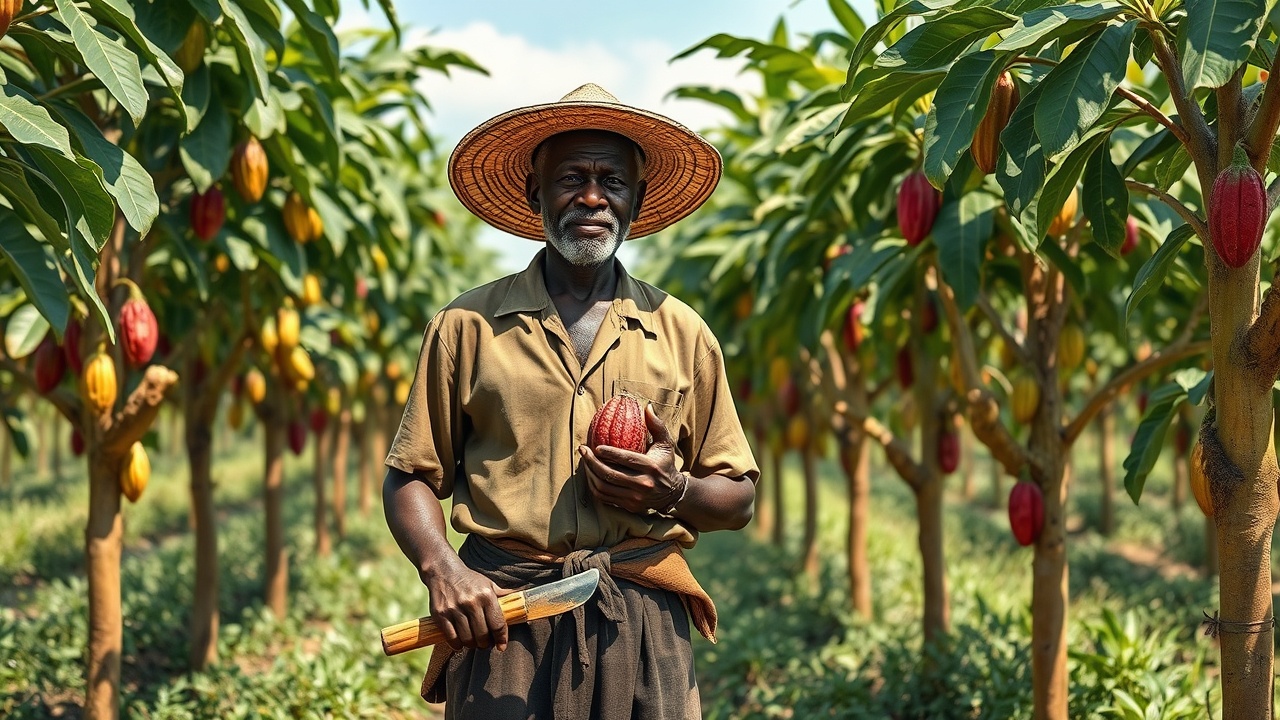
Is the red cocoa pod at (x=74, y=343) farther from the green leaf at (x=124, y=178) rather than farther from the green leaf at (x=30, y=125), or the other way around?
the green leaf at (x=30, y=125)

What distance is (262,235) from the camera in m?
4.35

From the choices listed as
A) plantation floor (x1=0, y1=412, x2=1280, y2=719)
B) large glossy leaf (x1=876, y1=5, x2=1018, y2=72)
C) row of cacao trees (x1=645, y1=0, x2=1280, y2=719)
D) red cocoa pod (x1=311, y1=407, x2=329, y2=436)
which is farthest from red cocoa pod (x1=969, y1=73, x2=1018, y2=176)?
red cocoa pod (x1=311, y1=407, x2=329, y2=436)

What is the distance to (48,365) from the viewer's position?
382 cm

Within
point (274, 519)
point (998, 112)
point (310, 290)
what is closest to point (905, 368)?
point (310, 290)

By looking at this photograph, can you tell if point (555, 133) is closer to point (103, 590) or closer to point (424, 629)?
point (424, 629)

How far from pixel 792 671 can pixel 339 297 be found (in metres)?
3.82

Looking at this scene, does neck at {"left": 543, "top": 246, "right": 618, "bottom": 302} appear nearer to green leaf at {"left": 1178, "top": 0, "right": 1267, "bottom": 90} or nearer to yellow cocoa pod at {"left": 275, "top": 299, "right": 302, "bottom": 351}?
green leaf at {"left": 1178, "top": 0, "right": 1267, "bottom": 90}

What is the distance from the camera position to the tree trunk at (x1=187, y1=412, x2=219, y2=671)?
5.31 meters

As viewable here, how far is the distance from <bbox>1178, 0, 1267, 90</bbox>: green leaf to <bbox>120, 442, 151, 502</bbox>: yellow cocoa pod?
10.3 feet

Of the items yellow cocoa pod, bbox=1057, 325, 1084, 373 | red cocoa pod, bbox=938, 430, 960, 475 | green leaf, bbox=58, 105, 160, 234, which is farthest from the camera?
red cocoa pod, bbox=938, 430, 960, 475

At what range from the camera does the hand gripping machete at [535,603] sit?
2.01 metres

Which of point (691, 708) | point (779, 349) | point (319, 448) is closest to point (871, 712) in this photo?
point (779, 349)

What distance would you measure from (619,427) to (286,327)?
328 centimetres

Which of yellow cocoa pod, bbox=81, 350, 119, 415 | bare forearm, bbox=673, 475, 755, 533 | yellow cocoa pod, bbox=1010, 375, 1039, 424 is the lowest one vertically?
bare forearm, bbox=673, 475, 755, 533
